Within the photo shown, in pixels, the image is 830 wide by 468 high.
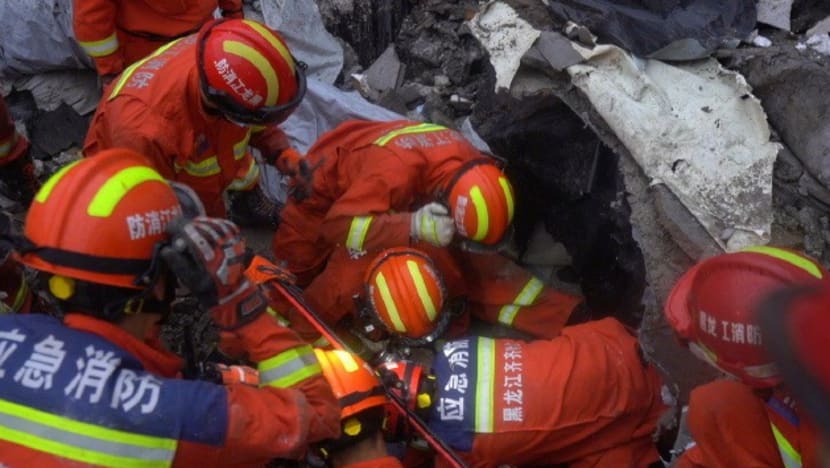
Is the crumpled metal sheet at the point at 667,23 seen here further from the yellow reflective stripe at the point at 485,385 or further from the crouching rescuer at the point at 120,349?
the crouching rescuer at the point at 120,349

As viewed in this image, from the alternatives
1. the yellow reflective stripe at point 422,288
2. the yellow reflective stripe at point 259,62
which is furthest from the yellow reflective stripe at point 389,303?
the yellow reflective stripe at point 259,62

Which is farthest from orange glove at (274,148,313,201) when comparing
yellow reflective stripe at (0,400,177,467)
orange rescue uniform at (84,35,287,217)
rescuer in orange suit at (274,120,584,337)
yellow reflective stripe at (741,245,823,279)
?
yellow reflective stripe at (741,245,823,279)

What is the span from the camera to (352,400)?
2893 millimetres

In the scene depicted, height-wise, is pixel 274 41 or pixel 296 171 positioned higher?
pixel 274 41

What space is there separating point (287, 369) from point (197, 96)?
1.56 metres

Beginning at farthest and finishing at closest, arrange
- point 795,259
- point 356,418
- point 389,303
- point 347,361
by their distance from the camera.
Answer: point 389,303
point 347,361
point 356,418
point 795,259

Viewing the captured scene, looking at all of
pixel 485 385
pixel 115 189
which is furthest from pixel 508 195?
pixel 115 189

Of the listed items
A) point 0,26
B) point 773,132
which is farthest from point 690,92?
point 0,26

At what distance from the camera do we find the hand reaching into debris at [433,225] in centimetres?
371

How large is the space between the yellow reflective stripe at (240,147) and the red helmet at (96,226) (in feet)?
5.80

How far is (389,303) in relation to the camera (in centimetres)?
369

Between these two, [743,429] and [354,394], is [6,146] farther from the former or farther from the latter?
[743,429]

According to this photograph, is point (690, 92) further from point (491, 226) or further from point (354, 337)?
point (354, 337)

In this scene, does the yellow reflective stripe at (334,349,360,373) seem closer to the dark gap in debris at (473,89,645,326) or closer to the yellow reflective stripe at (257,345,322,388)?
the yellow reflective stripe at (257,345,322,388)
